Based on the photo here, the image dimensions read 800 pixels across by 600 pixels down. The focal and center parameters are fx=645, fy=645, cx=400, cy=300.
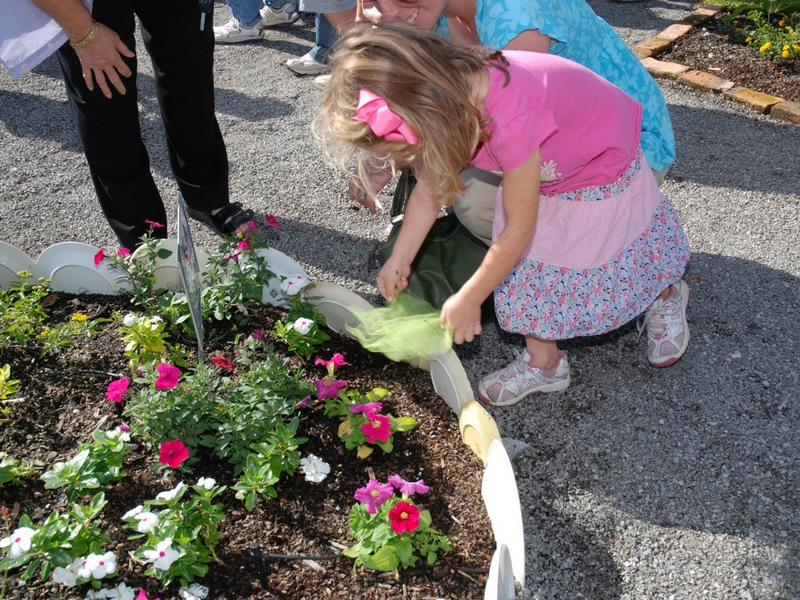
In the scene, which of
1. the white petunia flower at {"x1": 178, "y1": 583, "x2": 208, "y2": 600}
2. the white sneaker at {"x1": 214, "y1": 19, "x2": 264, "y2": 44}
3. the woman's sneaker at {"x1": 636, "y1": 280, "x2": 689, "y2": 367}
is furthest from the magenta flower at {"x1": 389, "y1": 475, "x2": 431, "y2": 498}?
the white sneaker at {"x1": 214, "y1": 19, "x2": 264, "y2": 44}

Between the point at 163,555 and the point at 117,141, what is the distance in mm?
1525

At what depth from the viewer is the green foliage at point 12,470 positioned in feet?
5.48

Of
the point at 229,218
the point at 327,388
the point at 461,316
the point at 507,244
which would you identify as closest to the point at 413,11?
the point at 507,244

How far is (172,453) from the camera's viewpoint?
5.23 ft

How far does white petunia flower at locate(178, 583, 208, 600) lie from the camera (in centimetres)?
150

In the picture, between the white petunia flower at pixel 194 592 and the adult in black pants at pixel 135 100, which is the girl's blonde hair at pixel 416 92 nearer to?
the adult in black pants at pixel 135 100

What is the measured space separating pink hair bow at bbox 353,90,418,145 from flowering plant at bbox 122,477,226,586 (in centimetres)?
93

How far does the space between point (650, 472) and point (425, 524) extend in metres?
0.82

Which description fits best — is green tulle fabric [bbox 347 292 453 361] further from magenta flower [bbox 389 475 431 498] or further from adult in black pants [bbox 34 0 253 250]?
adult in black pants [bbox 34 0 253 250]

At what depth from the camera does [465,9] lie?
6.46ft

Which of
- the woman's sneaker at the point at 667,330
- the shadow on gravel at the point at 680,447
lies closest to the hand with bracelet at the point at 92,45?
the shadow on gravel at the point at 680,447

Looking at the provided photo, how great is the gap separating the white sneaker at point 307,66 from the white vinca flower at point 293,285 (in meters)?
2.68

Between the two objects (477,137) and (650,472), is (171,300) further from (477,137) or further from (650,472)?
(650,472)

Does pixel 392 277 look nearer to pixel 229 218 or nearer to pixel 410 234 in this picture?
pixel 410 234
